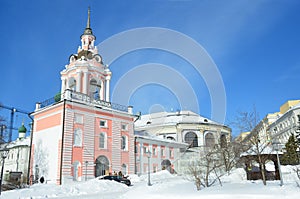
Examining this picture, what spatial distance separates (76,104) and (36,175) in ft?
28.5

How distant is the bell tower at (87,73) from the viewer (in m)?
33.2

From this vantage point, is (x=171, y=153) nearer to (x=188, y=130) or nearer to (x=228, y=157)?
(x=188, y=130)

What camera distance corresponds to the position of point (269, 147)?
21109 mm

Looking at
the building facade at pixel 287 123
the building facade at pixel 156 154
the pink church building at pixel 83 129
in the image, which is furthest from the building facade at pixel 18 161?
the building facade at pixel 287 123

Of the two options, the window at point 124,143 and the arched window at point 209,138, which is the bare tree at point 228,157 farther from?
the arched window at point 209,138

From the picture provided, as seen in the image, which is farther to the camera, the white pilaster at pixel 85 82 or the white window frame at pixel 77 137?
the white pilaster at pixel 85 82

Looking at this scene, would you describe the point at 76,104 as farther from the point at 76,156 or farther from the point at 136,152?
the point at 136,152

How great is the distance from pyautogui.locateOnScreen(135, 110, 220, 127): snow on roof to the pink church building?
22372 millimetres

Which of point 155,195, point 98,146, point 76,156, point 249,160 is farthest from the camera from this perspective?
point 98,146

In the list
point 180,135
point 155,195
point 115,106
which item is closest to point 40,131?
point 115,106

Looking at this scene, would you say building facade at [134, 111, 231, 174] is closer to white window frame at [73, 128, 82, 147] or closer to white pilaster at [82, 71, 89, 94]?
white pilaster at [82, 71, 89, 94]

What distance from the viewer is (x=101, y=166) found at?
30.4m

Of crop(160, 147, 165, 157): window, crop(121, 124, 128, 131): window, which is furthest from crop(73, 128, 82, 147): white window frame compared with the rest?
crop(160, 147, 165, 157): window

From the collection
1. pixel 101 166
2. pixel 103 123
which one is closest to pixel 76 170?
pixel 101 166
